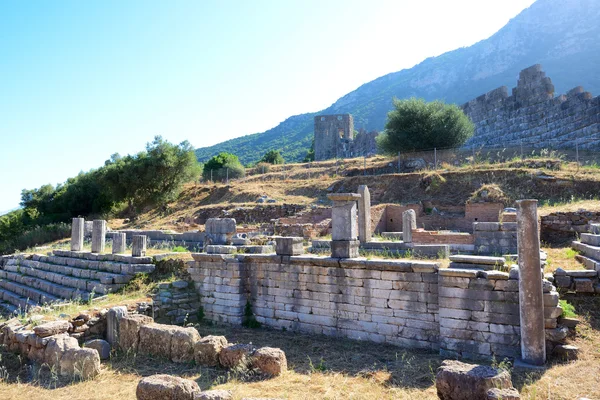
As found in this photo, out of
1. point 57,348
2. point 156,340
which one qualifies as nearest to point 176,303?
point 156,340

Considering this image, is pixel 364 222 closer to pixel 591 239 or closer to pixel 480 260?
pixel 480 260

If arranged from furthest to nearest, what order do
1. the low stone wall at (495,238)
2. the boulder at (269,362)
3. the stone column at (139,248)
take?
the stone column at (139,248) < the low stone wall at (495,238) < the boulder at (269,362)

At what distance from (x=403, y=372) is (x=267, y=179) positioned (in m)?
30.0

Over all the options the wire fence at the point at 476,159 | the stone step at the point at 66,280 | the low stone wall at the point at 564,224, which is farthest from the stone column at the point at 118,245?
the wire fence at the point at 476,159

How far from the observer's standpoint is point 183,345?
8.30 m

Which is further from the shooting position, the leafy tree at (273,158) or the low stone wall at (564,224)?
the leafy tree at (273,158)

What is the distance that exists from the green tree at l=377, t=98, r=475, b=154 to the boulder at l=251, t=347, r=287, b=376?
2482 centimetres

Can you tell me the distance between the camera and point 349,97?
5561 inches

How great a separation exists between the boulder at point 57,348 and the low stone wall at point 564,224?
1493 cm

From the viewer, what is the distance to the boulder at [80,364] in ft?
25.0

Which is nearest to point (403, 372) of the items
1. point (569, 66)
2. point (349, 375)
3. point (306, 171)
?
point (349, 375)

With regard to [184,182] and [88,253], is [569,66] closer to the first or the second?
[184,182]

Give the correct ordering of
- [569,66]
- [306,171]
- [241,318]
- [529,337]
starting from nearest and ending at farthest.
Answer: [529,337]
[241,318]
[306,171]
[569,66]

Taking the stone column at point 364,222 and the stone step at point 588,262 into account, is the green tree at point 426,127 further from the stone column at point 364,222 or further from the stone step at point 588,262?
the stone step at point 588,262
